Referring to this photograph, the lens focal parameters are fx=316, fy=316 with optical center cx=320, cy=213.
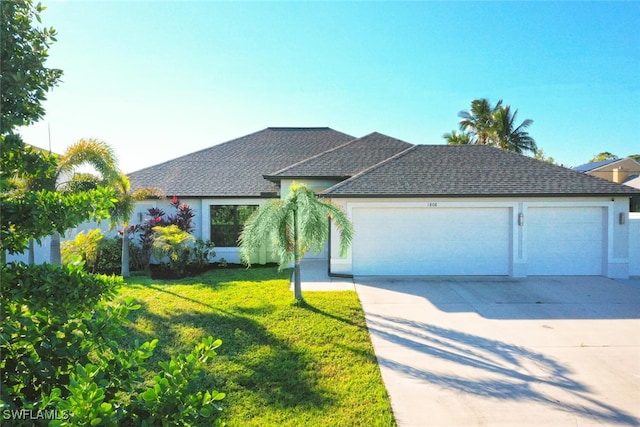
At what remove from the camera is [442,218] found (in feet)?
37.9

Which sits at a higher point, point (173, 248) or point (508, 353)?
point (173, 248)

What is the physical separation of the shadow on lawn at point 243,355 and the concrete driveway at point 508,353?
4.58 feet

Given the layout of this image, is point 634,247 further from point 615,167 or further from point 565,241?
point 615,167

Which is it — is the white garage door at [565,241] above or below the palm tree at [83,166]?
below

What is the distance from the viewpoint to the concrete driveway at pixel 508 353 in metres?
4.27

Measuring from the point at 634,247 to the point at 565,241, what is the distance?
8.92 feet

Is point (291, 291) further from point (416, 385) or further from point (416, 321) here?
point (416, 385)

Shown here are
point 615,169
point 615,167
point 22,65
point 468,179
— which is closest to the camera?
point 22,65

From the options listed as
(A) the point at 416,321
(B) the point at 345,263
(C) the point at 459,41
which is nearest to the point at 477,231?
(B) the point at 345,263

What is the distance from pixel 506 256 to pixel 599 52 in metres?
8.68

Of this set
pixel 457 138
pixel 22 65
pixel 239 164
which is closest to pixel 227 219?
pixel 239 164

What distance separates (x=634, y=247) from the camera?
1169 centimetres

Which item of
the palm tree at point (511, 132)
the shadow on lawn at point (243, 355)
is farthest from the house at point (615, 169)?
the shadow on lawn at point (243, 355)

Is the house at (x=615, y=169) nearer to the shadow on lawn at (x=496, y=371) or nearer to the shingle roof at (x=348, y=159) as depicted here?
the shingle roof at (x=348, y=159)
